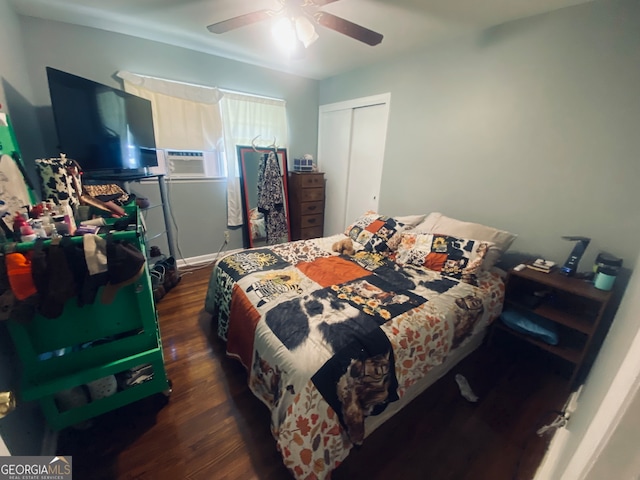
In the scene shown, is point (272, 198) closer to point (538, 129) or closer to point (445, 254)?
point (445, 254)

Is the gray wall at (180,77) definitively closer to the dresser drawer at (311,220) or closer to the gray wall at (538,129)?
the dresser drawer at (311,220)

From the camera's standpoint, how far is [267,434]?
1.33 m

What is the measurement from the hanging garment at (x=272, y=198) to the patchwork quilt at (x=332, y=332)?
5.06 feet

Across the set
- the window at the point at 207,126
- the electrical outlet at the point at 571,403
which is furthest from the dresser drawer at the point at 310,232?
the electrical outlet at the point at 571,403

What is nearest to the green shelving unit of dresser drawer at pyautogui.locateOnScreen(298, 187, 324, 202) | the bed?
the bed

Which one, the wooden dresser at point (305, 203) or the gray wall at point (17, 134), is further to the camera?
the wooden dresser at point (305, 203)

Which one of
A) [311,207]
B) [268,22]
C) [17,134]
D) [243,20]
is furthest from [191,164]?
[243,20]

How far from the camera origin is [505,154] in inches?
83.3

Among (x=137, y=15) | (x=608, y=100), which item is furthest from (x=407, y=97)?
(x=137, y=15)

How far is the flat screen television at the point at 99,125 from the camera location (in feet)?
5.59

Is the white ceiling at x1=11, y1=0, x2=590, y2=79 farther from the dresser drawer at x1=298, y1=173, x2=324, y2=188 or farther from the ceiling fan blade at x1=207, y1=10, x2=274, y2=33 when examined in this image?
the dresser drawer at x1=298, y1=173, x2=324, y2=188

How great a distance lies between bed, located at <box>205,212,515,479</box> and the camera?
105cm

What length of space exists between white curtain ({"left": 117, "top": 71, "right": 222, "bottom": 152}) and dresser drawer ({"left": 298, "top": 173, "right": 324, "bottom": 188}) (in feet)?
3.74

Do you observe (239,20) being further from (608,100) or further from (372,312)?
(608,100)
